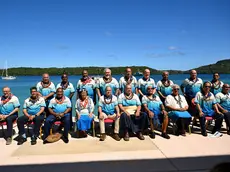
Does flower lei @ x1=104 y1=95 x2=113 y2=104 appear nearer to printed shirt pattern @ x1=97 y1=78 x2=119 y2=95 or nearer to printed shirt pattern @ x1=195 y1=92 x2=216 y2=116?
printed shirt pattern @ x1=97 y1=78 x2=119 y2=95

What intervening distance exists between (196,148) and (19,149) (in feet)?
12.2

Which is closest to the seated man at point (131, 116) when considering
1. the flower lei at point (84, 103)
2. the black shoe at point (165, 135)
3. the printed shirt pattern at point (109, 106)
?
the printed shirt pattern at point (109, 106)

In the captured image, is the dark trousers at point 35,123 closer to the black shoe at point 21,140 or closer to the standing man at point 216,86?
the black shoe at point 21,140

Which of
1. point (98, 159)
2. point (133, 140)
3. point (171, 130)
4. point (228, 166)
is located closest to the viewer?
point (228, 166)

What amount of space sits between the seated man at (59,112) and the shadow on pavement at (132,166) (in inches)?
58.8

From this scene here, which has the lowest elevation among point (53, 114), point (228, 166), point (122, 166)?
point (122, 166)

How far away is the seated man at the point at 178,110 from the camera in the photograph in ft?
18.9

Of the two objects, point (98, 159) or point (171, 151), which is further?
point (171, 151)

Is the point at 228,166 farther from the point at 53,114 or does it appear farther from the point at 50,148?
the point at 53,114

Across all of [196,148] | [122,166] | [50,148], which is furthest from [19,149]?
[196,148]

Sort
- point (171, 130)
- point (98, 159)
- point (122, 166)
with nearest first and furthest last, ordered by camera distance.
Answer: point (122, 166), point (98, 159), point (171, 130)

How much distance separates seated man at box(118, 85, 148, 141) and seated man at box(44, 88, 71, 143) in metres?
1.31

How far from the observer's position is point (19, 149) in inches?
190

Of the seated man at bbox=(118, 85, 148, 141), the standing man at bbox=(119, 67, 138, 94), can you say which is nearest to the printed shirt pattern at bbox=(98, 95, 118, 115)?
the seated man at bbox=(118, 85, 148, 141)
